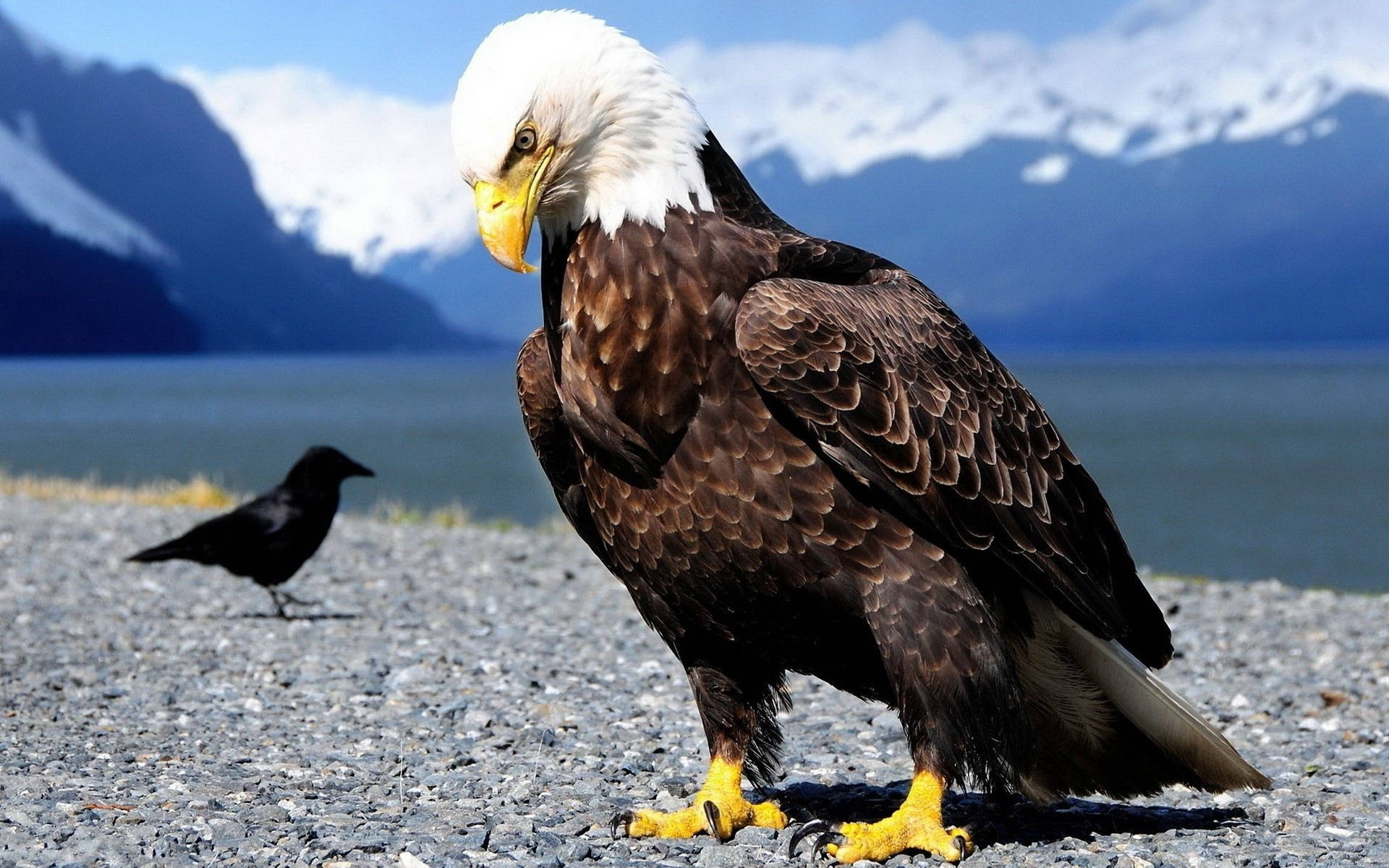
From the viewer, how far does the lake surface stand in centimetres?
2870

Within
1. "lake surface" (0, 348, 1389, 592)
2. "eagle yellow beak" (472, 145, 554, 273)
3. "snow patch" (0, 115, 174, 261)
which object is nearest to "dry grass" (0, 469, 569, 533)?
"lake surface" (0, 348, 1389, 592)

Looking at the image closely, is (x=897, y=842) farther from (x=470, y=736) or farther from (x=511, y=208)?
(x=470, y=736)

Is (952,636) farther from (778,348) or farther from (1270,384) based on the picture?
(1270,384)

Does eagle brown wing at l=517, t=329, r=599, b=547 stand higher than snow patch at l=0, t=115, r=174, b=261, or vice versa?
snow patch at l=0, t=115, r=174, b=261

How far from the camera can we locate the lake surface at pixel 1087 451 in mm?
28703

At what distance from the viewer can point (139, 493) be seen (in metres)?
18.6

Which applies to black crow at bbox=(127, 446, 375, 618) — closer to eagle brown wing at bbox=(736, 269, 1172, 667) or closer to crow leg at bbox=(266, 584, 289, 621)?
crow leg at bbox=(266, 584, 289, 621)

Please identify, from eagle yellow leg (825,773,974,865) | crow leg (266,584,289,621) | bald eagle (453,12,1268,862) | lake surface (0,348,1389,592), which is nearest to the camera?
bald eagle (453,12,1268,862)

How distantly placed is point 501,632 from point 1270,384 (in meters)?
138

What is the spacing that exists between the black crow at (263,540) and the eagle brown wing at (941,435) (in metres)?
6.19

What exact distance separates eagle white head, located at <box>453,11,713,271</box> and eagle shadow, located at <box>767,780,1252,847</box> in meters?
2.23

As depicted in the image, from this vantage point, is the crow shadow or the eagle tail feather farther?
the crow shadow

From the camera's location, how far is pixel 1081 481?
4910 millimetres

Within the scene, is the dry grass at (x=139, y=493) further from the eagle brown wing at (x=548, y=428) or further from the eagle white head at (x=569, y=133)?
the eagle white head at (x=569, y=133)
